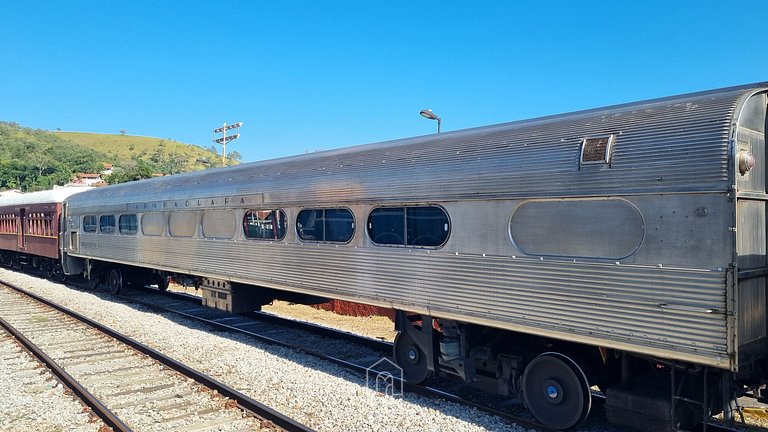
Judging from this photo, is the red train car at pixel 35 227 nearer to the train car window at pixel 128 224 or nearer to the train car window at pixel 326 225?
the train car window at pixel 128 224

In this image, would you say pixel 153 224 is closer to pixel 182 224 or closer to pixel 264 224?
pixel 182 224

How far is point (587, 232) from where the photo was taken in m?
4.82

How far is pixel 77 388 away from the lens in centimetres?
690

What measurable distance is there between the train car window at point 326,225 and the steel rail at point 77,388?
3427mm

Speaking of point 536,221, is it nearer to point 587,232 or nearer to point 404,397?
point 587,232

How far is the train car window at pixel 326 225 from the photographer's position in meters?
7.46

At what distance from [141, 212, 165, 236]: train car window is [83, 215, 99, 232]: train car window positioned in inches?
149

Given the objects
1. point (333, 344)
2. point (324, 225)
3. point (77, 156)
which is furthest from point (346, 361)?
point (77, 156)

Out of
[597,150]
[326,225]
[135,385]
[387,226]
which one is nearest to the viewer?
[597,150]

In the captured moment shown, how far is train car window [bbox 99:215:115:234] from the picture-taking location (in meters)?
15.0

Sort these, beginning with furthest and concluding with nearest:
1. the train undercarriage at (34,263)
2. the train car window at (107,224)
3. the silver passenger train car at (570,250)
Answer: the train undercarriage at (34,263) → the train car window at (107,224) → the silver passenger train car at (570,250)

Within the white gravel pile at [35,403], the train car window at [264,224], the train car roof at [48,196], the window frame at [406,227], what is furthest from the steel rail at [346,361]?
the train car roof at [48,196]

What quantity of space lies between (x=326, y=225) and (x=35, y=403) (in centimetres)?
429

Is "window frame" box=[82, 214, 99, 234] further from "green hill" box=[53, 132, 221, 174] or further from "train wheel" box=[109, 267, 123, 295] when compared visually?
"green hill" box=[53, 132, 221, 174]
